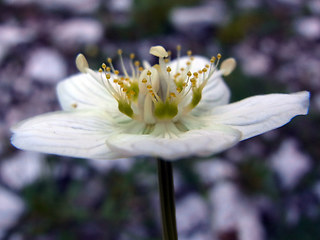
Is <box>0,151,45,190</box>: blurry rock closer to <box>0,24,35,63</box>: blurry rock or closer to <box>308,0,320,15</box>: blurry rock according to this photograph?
<box>0,24,35,63</box>: blurry rock

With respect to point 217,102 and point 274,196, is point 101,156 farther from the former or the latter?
point 274,196

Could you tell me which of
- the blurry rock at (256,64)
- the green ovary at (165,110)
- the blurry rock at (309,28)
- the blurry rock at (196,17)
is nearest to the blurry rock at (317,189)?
the blurry rock at (256,64)

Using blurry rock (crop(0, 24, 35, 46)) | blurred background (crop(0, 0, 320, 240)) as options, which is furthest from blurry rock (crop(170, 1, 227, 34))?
blurry rock (crop(0, 24, 35, 46))

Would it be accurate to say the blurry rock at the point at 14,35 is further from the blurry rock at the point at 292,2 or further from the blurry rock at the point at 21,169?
the blurry rock at the point at 292,2

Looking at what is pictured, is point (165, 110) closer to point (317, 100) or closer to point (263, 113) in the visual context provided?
point (263, 113)

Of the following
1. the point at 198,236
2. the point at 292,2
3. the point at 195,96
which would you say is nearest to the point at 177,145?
the point at 195,96

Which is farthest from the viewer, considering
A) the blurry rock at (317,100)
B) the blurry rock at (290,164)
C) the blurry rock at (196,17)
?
the blurry rock at (196,17)

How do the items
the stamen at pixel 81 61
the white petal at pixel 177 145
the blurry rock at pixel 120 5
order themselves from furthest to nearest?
the blurry rock at pixel 120 5, the stamen at pixel 81 61, the white petal at pixel 177 145
